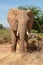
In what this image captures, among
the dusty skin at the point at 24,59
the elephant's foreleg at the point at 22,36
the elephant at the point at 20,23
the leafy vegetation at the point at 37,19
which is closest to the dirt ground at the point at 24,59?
the dusty skin at the point at 24,59

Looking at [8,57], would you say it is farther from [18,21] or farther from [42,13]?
[42,13]

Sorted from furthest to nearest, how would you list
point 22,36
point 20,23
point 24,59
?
point 20,23, point 22,36, point 24,59

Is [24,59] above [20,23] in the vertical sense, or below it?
below

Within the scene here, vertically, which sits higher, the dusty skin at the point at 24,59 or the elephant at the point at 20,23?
the elephant at the point at 20,23

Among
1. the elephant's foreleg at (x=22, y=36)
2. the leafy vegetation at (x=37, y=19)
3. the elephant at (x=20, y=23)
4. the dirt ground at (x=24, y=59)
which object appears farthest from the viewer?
the leafy vegetation at (x=37, y=19)

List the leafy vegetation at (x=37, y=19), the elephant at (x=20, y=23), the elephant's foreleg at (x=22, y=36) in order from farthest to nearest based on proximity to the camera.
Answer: the leafy vegetation at (x=37, y=19)
the elephant at (x=20, y=23)
the elephant's foreleg at (x=22, y=36)

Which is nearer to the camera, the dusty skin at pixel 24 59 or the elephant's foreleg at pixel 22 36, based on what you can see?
the dusty skin at pixel 24 59

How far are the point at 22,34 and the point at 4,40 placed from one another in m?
6.72

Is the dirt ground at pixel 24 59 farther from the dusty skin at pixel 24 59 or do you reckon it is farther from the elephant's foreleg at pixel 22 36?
the elephant's foreleg at pixel 22 36

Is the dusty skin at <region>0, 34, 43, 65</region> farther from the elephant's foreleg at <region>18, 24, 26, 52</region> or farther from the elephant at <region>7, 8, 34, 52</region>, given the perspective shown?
the elephant at <region>7, 8, 34, 52</region>

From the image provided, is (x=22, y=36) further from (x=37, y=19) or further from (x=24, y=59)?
(x=37, y=19)

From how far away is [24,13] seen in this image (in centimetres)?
1327

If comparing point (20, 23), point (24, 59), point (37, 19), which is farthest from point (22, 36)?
point (37, 19)

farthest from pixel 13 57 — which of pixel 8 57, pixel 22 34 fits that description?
pixel 22 34
